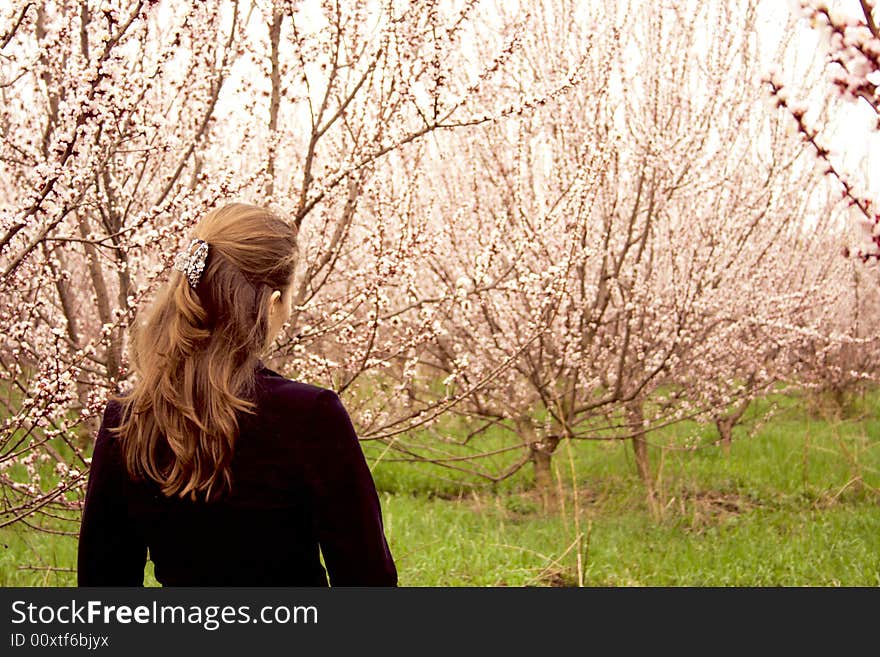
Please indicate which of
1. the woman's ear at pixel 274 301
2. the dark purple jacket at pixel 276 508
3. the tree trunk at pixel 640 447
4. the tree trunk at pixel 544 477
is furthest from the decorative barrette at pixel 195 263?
the tree trunk at pixel 640 447

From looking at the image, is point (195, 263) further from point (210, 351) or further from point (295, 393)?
point (295, 393)

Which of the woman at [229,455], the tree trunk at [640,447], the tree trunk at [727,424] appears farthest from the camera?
the tree trunk at [727,424]

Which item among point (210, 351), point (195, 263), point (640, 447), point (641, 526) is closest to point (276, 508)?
point (210, 351)

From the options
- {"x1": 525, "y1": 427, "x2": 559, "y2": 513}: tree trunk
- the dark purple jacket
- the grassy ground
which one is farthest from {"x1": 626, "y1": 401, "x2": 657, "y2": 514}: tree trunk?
the dark purple jacket

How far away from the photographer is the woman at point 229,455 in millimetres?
1684

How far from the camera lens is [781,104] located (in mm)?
1661

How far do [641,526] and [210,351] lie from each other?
5.49 meters

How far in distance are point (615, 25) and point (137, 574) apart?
17.3ft

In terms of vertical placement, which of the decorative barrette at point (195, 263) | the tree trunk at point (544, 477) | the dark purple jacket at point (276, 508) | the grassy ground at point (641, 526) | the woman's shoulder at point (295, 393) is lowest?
the grassy ground at point (641, 526)

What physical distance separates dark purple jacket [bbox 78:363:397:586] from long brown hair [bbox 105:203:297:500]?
44 millimetres

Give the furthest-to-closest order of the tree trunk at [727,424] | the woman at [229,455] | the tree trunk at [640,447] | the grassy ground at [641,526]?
the tree trunk at [727,424] → the tree trunk at [640,447] → the grassy ground at [641,526] → the woman at [229,455]

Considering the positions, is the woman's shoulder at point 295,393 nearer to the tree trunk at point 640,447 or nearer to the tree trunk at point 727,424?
the tree trunk at point 640,447

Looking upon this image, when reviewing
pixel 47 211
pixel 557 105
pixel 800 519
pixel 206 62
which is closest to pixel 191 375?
pixel 47 211
